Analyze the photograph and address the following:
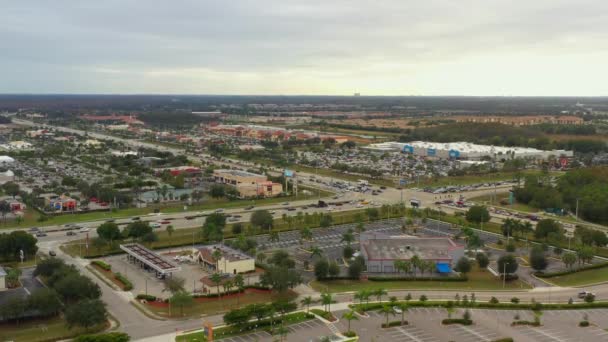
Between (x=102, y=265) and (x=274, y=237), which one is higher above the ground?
(x=274, y=237)

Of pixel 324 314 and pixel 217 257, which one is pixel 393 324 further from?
pixel 217 257

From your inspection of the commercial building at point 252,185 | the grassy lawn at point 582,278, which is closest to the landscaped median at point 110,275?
the grassy lawn at point 582,278

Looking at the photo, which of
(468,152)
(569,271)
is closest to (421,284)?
(569,271)

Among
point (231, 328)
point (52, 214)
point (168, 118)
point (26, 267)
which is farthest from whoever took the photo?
point (168, 118)

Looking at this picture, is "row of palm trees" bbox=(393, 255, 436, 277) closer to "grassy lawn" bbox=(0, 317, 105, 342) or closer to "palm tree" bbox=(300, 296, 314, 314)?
"palm tree" bbox=(300, 296, 314, 314)

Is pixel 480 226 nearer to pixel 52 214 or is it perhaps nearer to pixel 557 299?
pixel 557 299

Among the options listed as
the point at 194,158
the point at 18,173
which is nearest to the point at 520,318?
the point at 18,173
